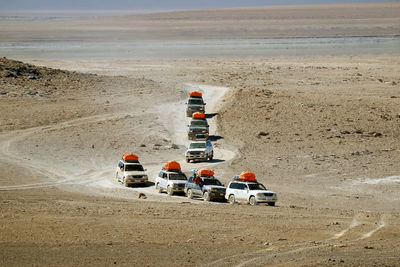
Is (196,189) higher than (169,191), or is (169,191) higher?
(196,189)

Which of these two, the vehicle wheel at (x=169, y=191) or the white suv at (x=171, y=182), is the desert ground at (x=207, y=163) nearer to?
the vehicle wheel at (x=169, y=191)

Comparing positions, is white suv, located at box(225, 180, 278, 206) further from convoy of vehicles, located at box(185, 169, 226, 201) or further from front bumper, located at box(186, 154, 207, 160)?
front bumper, located at box(186, 154, 207, 160)

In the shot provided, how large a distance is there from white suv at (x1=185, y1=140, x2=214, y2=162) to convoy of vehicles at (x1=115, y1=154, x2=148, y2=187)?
606cm

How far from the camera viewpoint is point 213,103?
219 ft

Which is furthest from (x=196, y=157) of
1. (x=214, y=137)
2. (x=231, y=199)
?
(x=231, y=199)

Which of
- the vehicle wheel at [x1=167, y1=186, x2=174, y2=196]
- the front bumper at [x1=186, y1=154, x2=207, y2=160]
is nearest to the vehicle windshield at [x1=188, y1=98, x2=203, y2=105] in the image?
the front bumper at [x1=186, y1=154, x2=207, y2=160]

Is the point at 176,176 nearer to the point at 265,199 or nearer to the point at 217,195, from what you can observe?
the point at 217,195

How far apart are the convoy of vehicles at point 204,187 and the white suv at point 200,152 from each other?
34.1 ft

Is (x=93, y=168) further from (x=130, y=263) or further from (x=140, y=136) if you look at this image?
(x=130, y=263)

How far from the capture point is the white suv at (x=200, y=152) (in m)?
43.2

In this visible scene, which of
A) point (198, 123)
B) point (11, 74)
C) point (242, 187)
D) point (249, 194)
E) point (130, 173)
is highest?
point (11, 74)

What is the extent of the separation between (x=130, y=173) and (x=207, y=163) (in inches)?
308

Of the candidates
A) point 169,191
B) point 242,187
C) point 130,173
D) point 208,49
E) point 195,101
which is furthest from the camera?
point 208,49

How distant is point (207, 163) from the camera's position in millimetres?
42844
